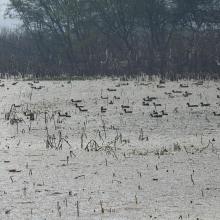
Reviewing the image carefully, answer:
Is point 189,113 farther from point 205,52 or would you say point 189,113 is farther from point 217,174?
point 205,52

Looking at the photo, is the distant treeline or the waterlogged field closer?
the waterlogged field

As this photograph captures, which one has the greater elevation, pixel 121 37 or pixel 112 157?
pixel 121 37

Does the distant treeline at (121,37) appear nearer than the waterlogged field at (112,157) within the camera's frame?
No

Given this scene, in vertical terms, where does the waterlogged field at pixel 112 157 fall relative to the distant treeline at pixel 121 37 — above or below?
below

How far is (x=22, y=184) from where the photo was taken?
6488 mm

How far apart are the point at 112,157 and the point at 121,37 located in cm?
1999

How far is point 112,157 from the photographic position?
7852 mm

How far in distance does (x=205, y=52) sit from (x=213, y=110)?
9590mm

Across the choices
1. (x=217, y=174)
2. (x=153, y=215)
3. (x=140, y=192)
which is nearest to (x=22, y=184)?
(x=140, y=192)

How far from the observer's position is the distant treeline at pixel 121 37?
21.4 meters

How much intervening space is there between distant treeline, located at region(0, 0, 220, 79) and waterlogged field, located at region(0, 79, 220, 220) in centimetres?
711

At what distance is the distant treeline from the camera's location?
70.3 feet

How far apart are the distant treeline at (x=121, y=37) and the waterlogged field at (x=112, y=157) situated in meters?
7.11

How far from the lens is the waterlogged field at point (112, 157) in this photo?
5.62 metres
